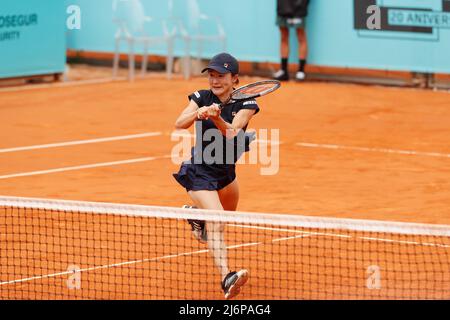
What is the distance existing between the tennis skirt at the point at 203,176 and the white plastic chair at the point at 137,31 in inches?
518

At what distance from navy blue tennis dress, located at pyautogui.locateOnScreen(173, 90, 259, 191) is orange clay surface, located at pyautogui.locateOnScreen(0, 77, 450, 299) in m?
0.87

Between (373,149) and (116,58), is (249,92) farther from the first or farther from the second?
(116,58)

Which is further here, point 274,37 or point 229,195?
point 274,37

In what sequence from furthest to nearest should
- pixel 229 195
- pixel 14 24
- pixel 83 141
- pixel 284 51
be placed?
pixel 284 51 → pixel 14 24 → pixel 83 141 → pixel 229 195

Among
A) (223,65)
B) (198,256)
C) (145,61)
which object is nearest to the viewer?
(223,65)

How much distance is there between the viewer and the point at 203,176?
357 inches

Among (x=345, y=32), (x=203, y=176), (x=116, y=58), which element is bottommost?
(x=203, y=176)

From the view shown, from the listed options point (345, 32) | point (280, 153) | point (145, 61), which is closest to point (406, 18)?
point (345, 32)

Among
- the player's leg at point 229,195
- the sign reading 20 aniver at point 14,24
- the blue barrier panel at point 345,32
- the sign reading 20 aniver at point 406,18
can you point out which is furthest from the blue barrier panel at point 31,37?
the player's leg at point 229,195

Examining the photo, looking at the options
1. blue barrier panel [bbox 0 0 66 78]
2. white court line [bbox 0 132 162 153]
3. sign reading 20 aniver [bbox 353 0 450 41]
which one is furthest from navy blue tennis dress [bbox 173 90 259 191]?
blue barrier panel [bbox 0 0 66 78]

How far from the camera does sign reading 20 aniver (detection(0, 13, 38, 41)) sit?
20.4m

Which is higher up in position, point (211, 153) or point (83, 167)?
point (211, 153)

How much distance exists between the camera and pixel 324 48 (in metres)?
21.2

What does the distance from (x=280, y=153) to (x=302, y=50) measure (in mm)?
6393
